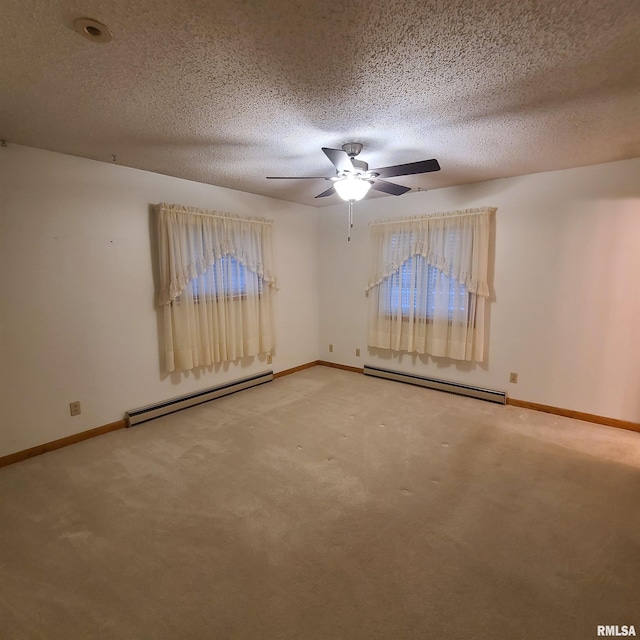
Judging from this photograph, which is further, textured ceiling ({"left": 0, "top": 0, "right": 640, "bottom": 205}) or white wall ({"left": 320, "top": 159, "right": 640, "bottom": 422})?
white wall ({"left": 320, "top": 159, "right": 640, "bottom": 422})

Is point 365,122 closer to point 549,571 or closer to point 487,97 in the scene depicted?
point 487,97

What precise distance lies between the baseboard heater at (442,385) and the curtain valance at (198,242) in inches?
80.4

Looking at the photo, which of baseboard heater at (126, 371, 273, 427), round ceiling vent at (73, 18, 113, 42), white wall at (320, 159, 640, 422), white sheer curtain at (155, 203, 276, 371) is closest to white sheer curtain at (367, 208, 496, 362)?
white wall at (320, 159, 640, 422)

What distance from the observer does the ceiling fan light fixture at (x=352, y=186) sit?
2629 mm

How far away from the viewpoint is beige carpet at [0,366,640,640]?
1486mm

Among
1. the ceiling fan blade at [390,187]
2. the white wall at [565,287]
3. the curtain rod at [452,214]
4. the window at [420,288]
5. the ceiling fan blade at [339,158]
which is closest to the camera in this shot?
the ceiling fan blade at [339,158]

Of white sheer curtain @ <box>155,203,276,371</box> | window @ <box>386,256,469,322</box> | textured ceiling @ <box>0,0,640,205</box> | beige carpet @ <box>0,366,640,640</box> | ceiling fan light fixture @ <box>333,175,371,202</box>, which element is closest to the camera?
textured ceiling @ <box>0,0,640,205</box>

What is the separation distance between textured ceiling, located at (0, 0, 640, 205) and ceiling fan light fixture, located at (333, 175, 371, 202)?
28 centimetres

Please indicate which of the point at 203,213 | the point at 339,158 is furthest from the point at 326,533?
the point at 203,213

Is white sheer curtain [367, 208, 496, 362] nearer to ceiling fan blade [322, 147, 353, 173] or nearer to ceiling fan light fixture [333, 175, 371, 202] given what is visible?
ceiling fan light fixture [333, 175, 371, 202]

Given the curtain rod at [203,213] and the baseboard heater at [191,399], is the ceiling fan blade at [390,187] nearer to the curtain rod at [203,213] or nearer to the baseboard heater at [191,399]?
the curtain rod at [203,213]

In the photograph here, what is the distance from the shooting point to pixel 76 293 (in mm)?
2967

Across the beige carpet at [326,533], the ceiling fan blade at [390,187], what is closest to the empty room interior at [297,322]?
the beige carpet at [326,533]

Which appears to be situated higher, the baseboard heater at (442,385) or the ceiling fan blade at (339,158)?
the ceiling fan blade at (339,158)
